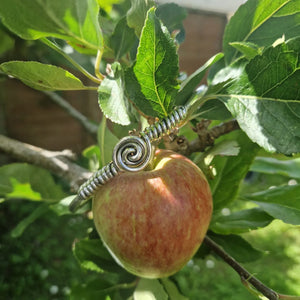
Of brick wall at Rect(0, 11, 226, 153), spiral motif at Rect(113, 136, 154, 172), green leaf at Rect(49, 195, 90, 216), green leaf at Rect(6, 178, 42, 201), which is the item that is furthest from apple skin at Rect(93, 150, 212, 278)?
brick wall at Rect(0, 11, 226, 153)

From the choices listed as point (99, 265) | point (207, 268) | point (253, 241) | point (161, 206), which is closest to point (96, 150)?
point (99, 265)

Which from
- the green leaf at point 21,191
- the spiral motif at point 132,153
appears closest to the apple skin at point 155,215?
the spiral motif at point 132,153

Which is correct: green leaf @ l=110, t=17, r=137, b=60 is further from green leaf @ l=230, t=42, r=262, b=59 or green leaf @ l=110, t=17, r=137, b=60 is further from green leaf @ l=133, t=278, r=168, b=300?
green leaf @ l=133, t=278, r=168, b=300

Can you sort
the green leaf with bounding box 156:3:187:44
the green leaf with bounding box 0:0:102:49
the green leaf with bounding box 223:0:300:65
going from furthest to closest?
the green leaf with bounding box 156:3:187:44, the green leaf with bounding box 223:0:300:65, the green leaf with bounding box 0:0:102:49

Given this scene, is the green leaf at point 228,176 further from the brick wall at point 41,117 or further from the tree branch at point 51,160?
the brick wall at point 41,117

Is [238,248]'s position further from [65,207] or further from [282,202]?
[65,207]
